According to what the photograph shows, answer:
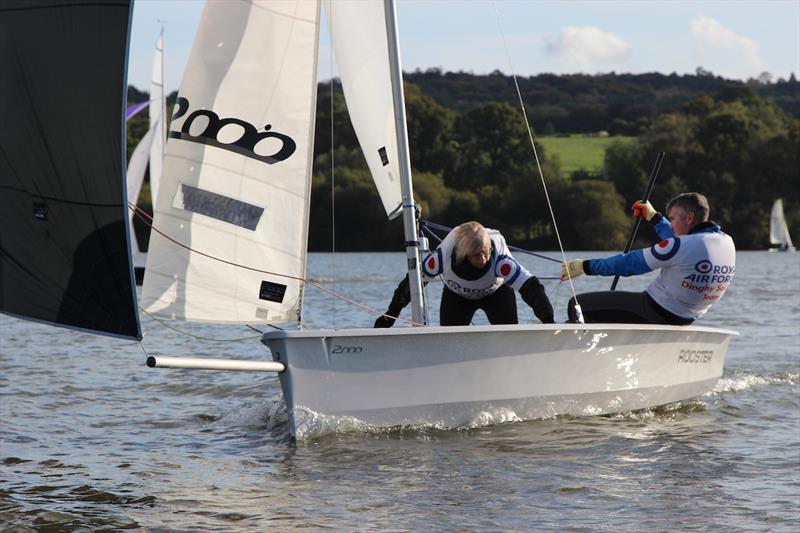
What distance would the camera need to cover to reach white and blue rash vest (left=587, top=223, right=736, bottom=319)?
7.41 metres

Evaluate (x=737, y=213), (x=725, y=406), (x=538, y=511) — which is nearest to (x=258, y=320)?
(x=538, y=511)

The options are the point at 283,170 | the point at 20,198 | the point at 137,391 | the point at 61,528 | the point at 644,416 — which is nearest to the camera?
the point at 61,528

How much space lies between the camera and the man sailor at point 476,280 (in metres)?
6.99

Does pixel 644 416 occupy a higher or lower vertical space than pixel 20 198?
lower

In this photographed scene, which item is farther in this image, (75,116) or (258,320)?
(258,320)

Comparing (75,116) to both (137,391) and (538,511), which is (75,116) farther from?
(137,391)

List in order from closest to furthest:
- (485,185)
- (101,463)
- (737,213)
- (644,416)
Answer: (101,463) < (644,416) < (737,213) < (485,185)

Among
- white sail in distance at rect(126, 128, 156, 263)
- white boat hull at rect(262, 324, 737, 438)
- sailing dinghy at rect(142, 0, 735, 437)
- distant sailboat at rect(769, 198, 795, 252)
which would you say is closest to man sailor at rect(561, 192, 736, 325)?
white boat hull at rect(262, 324, 737, 438)

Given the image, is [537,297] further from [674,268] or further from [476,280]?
[674,268]

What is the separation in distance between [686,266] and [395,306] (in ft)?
6.61

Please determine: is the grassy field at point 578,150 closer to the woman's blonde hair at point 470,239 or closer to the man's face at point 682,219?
the man's face at point 682,219

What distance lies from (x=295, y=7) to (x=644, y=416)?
3.74 meters

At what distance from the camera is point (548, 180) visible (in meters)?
62.6

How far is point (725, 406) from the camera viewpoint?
8.76 meters
